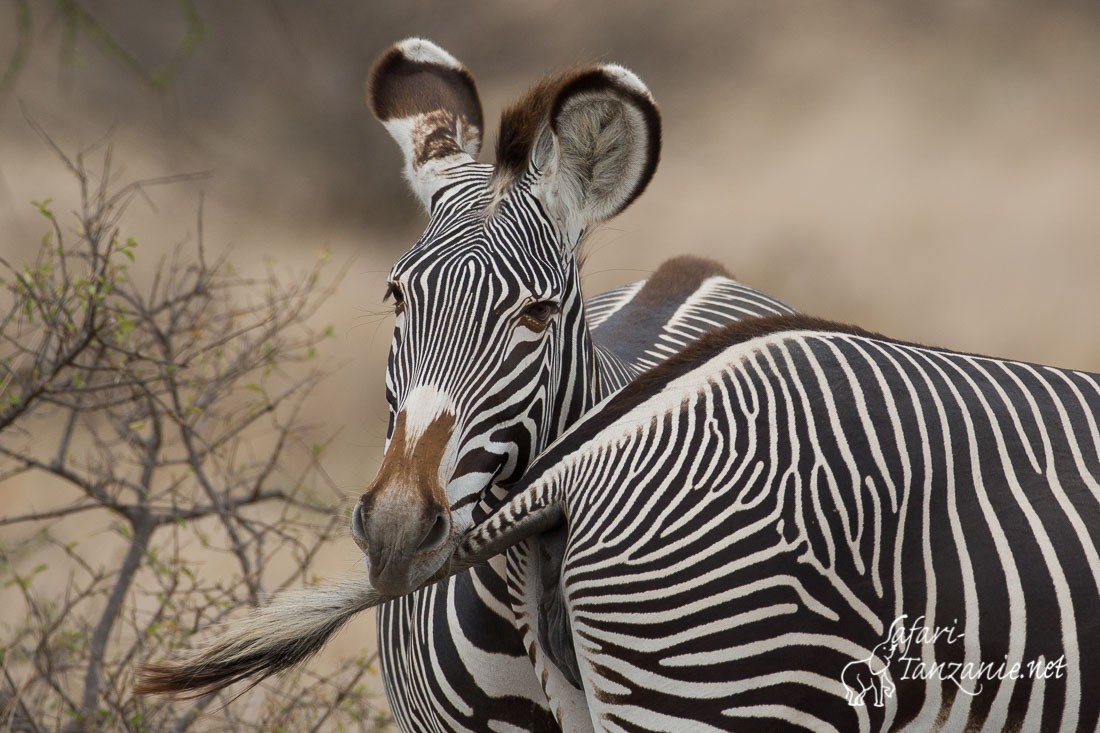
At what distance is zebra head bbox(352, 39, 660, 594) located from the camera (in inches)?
82.0

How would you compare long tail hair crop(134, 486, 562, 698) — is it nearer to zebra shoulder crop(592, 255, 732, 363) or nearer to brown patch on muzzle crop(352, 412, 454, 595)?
brown patch on muzzle crop(352, 412, 454, 595)

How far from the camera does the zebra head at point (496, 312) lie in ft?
6.83

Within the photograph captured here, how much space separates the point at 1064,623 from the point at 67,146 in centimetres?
879

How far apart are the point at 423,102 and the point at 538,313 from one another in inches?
35.9

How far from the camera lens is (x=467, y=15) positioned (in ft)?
31.5

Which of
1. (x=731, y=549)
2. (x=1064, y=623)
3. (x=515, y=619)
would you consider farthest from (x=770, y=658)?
(x=515, y=619)

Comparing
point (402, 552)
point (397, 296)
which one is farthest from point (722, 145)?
point (402, 552)

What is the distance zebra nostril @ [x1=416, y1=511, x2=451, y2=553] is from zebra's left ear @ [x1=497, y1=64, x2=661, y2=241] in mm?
791

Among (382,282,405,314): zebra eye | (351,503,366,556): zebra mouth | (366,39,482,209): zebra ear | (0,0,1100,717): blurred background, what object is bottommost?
(351,503,366,556): zebra mouth

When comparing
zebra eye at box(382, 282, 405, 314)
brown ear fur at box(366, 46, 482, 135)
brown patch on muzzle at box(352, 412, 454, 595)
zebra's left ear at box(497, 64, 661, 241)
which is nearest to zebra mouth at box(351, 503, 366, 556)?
brown patch on muzzle at box(352, 412, 454, 595)

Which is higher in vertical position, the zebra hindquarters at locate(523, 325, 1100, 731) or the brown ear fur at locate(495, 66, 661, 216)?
the brown ear fur at locate(495, 66, 661, 216)

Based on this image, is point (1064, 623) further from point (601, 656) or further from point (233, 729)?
point (233, 729)

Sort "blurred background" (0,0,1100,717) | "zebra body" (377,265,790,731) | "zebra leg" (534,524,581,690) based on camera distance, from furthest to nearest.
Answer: "blurred background" (0,0,1100,717) < "zebra body" (377,265,790,731) < "zebra leg" (534,524,581,690)

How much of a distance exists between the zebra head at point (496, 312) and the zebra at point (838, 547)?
0.88ft
